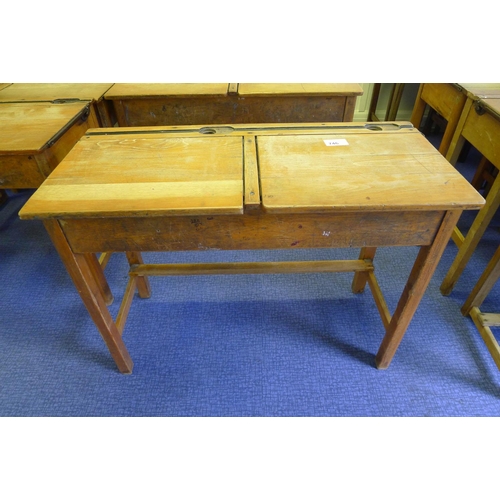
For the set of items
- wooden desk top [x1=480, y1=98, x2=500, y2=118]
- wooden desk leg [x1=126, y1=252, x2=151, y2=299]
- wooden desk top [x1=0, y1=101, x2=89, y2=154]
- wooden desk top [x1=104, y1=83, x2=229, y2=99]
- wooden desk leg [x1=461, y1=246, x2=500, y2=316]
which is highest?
wooden desk top [x1=480, y1=98, x2=500, y2=118]

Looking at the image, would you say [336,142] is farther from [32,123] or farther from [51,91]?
[51,91]

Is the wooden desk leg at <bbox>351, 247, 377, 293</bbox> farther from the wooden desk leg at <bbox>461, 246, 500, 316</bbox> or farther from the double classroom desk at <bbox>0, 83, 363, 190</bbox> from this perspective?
the double classroom desk at <bbox>0, 83, 363, 190</bbox>

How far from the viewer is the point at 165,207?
0.93 metres

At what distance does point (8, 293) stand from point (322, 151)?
1809mm

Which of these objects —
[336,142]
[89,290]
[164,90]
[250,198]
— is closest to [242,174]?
[250,198]

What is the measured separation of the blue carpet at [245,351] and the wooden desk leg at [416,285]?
16 cm

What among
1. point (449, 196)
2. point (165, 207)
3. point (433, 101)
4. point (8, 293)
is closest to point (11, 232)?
point (8, 293)

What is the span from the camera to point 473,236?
5.32ft

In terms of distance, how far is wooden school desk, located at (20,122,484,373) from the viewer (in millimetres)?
945

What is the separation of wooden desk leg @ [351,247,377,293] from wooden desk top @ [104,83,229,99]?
1.09 m

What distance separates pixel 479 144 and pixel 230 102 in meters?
1.23

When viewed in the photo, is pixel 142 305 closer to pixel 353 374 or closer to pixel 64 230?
pixel 64 230

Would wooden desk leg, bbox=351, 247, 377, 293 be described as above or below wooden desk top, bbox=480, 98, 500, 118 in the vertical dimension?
below

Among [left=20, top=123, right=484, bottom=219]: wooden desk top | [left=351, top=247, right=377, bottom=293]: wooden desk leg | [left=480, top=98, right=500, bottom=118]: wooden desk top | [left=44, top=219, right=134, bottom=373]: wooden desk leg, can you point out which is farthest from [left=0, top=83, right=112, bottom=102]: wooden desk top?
[left=480, top=98, right=500, bottom=118]: wooden desk top
